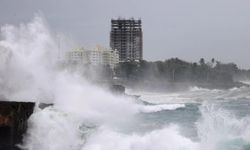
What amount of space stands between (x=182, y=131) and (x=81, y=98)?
5.39 meters

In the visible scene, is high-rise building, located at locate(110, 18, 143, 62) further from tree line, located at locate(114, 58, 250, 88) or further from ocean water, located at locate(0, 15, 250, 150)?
ocean water, located at locate(0, 15, 250, 150)

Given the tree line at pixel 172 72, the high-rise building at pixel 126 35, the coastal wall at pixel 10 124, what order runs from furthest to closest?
the high-rise building at pixel 126 35, the tree line at pixel 172 72, the coastal wall at pixel 10 124

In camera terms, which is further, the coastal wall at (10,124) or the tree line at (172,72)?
the tree line at (172,72)

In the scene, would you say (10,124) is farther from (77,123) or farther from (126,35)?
(126,35)

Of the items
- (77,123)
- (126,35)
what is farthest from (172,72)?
(77,123)

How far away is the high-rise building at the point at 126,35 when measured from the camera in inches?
6206

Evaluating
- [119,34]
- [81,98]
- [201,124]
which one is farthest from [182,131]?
[119,34]

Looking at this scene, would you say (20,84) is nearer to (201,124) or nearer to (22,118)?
(22,118)

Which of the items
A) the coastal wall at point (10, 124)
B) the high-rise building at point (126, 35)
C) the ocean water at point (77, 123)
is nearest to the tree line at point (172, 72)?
the high-rise building at point (126, 35)

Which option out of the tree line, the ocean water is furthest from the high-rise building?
the ocean water

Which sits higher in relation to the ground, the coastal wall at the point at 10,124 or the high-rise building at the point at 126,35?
the high-rise building at the point at 126,35

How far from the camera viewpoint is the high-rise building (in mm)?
157625

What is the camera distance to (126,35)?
6250 inches

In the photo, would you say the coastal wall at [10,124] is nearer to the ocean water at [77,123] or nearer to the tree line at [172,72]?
the ocean water at [77,123]
